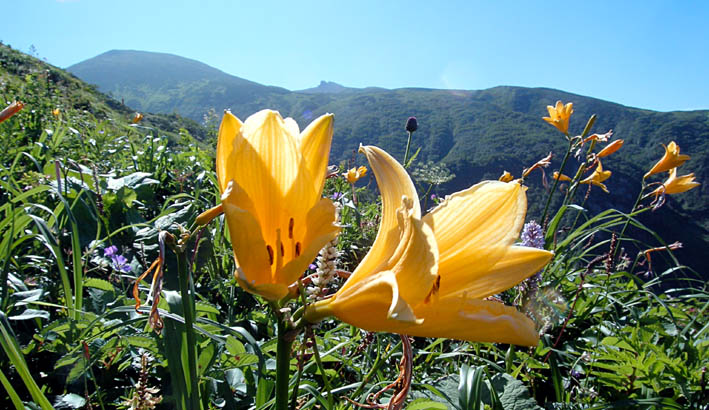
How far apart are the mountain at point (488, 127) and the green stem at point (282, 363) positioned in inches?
A: 657

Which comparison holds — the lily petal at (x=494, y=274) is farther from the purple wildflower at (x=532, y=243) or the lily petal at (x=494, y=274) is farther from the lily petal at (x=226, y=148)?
the purple wildflower at (x=532, y=243)

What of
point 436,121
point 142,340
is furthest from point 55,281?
point 436,121

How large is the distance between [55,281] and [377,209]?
253cm

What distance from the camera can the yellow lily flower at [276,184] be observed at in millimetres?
605

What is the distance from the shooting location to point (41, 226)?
1.28m

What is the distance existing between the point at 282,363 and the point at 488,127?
90.7 m

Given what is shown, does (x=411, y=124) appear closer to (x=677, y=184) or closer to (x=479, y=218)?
(x=677, y=184)

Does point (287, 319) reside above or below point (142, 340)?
above

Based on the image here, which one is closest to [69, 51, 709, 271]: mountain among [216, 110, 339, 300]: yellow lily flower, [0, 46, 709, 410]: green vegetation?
[0, 46, 709, 410]: green vegetation

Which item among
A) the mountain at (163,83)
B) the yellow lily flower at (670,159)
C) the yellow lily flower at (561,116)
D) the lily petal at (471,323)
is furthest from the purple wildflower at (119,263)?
the mountain at (163,83)

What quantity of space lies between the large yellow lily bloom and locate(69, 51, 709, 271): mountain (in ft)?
54.2

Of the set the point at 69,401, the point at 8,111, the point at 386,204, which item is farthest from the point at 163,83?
the point at 386,204

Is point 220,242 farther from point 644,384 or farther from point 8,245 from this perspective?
point 644,384

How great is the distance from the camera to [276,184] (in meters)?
0.67
